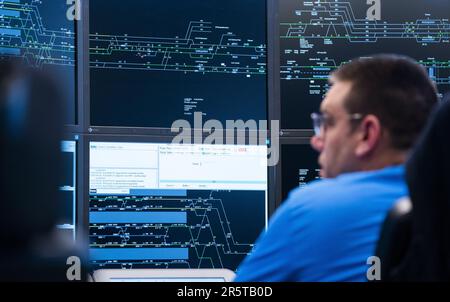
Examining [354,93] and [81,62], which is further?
[81,62]

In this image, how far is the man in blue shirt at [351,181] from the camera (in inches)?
46.9

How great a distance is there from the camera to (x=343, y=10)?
2850mm

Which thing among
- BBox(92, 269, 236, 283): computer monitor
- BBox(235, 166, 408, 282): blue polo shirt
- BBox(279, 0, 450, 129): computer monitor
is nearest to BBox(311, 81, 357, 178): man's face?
BBox(235, 166, 408, 282): blue polo shirt

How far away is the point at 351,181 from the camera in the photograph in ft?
4.08

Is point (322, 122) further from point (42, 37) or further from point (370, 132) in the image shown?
point (42, 37)

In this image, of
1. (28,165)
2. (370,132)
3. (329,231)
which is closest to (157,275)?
(370,132)

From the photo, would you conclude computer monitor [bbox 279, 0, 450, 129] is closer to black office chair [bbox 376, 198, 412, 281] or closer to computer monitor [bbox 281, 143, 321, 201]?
computer monitor [bbox 281, 143, 321, 201]

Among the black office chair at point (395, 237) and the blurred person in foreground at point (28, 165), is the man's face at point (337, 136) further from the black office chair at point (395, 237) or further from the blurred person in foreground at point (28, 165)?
the blurred person in foreground at point (28, 165)

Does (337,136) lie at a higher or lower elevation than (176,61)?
lower

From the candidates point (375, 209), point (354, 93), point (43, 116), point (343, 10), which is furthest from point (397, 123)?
point (343, 10)

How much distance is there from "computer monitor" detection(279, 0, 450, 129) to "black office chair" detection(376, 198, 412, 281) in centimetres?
178

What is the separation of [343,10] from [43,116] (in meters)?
2.24

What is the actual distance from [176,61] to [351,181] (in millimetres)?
1583

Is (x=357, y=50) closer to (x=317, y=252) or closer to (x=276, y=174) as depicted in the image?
(x=276, y=174)
